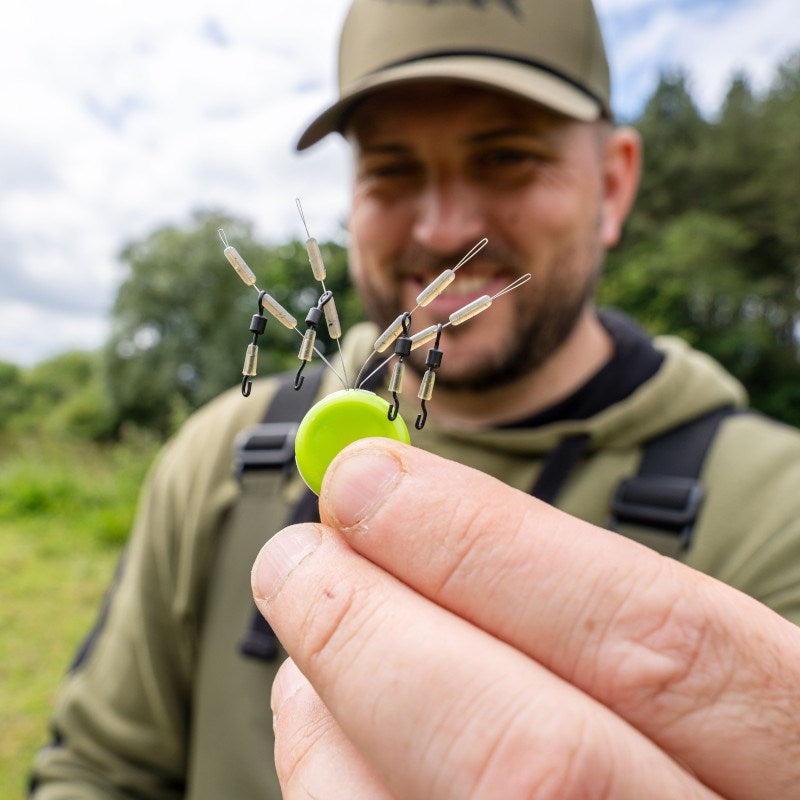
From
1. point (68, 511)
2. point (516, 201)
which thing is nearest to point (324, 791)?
point (516, 201)

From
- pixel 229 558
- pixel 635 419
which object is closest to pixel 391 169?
pixel 635 419

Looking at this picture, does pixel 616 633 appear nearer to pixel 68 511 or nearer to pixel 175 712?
pixel 175 712

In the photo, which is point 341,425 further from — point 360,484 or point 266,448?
point 266,448

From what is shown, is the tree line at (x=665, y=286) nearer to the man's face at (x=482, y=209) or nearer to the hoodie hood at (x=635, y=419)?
the man's face at (x=482, y=209)

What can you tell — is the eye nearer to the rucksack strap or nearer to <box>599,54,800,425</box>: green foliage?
the rucksack strap

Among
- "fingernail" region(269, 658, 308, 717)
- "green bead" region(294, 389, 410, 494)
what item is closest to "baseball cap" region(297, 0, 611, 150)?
"green bead" region(294, 389, 410, 494)

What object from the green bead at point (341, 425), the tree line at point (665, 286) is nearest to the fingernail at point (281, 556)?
the green bead at point (341, 425)
